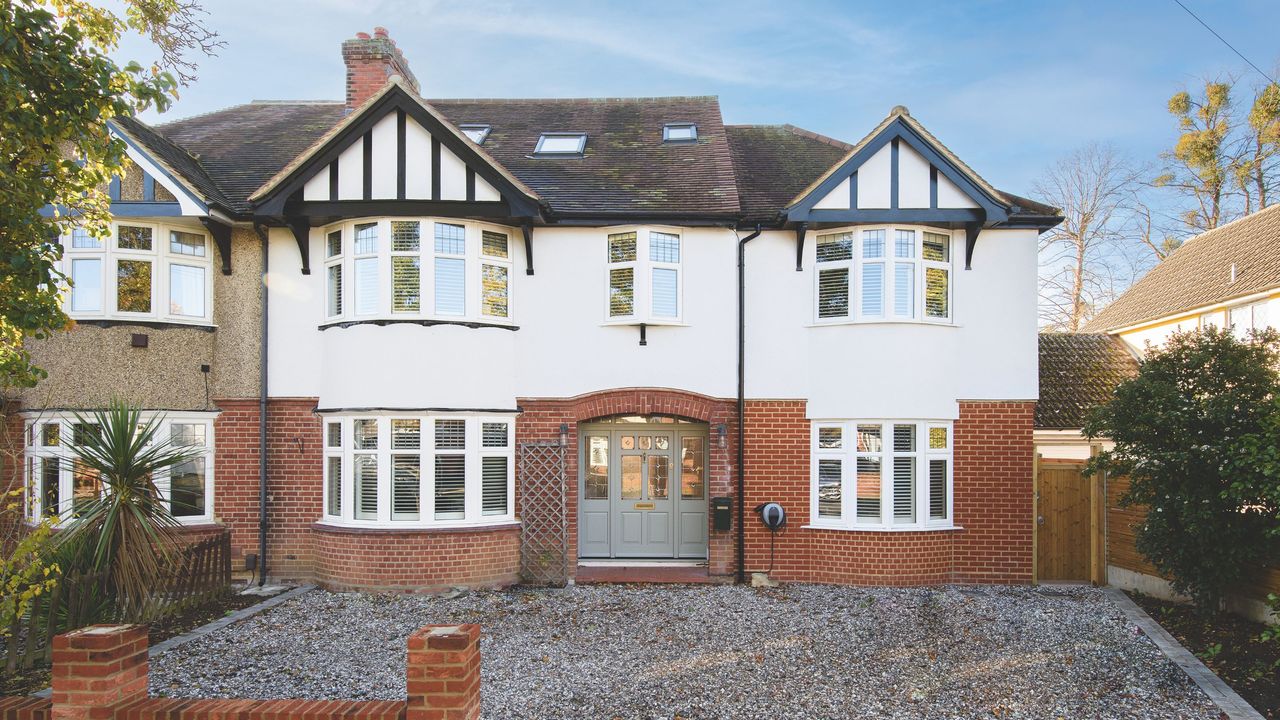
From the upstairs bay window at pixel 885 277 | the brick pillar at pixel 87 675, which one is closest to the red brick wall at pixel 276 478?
the brick pillar at pixel 87 675

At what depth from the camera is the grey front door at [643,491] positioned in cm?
1132

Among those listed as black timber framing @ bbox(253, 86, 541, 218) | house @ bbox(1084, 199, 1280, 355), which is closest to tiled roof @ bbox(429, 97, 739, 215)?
black timber framing @ bbox(253, 86, 541, 218)

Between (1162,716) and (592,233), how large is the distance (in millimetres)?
8495

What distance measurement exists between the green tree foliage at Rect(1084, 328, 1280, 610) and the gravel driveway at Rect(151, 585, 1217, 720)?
1141 millimetres

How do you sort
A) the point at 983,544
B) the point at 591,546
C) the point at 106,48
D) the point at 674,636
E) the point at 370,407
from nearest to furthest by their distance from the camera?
the point at 106,48 → the point at 674,636 → the point at 370,407 → the point at 983,544 → the point at 591,546

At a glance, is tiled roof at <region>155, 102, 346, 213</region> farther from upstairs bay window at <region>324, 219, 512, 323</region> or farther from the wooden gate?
the wooden gate

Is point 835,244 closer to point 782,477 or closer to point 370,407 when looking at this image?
point 782,477

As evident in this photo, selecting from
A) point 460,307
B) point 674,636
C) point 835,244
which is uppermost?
point 835,244

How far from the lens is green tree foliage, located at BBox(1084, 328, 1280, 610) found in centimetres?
770

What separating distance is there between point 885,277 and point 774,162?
3.53 meters

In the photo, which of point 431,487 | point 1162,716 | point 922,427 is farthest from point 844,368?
point 431,487

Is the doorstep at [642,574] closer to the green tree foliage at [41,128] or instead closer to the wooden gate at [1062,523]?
the wooden gate at [1062,523]

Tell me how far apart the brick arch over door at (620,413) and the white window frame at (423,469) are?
0.41 metres

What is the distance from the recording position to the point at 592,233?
1078cm
